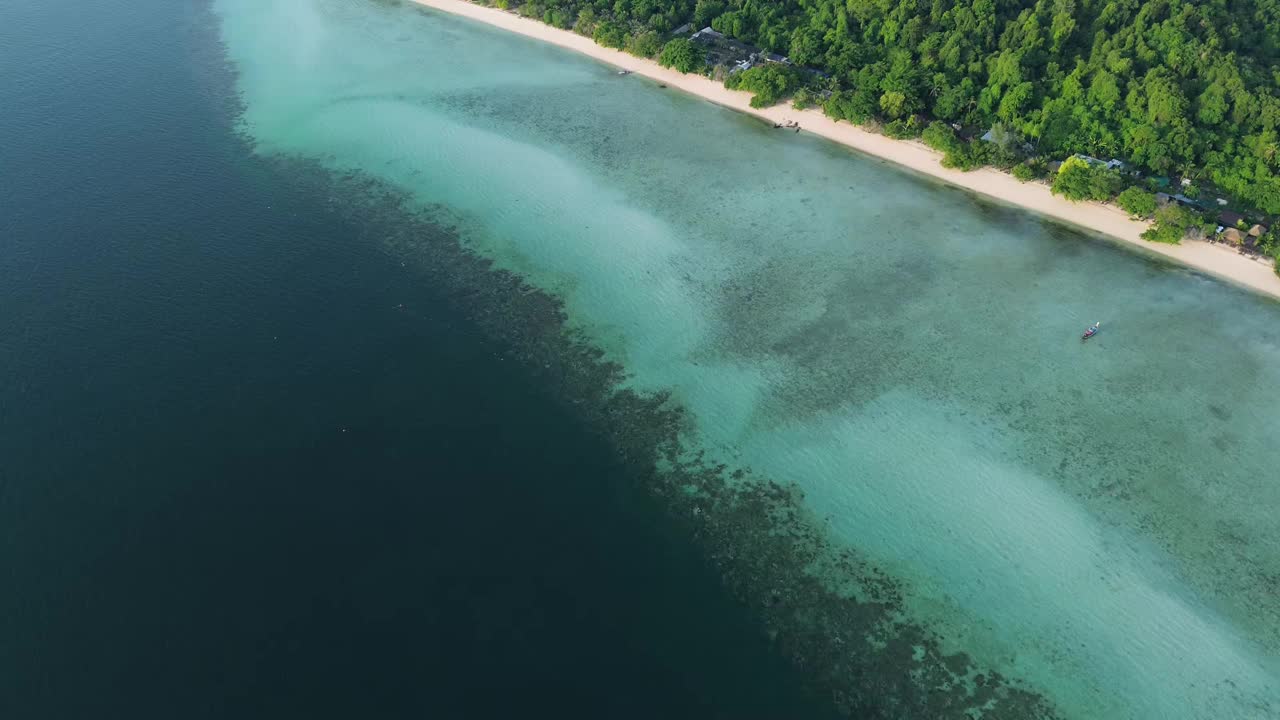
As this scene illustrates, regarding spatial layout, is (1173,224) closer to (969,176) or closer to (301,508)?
(969,176)

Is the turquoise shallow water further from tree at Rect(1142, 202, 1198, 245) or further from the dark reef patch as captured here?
tree at Rect(1142, 202, 1198, 245)

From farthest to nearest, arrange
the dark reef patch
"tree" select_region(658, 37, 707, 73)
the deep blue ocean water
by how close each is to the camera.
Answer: "tree" select_region(658, 37, 707, 73)
the deep blue ocean water
the dark reef patch

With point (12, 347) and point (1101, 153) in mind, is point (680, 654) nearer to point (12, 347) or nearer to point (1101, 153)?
point (12, 347)

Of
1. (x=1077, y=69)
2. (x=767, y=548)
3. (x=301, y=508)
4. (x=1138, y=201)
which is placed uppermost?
(x=1077, y=69)

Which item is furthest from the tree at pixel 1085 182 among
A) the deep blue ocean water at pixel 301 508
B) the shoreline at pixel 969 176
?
the deep blue ocean water at pixel 301 508

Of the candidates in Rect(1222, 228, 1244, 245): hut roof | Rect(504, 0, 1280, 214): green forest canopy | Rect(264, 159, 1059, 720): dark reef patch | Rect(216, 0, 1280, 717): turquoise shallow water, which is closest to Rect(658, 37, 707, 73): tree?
Rect(216, 0, 1280, 717): turquoise shallow water

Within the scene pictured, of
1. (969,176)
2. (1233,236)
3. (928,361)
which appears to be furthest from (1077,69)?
(928,361)
